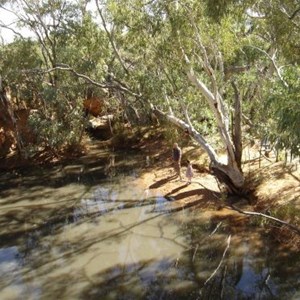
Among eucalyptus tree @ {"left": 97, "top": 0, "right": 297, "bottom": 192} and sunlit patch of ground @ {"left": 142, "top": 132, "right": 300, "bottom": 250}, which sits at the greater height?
eucalyptus tree @ {"left": 97, "top": 0, "right": 297, "bottom": 192}

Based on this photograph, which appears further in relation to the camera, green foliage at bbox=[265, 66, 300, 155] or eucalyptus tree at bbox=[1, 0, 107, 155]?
eucalyptus tree at bbox=[1, 0, 107, 155]

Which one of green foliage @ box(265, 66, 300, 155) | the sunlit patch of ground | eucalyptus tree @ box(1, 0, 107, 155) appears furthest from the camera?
eucalyptus tree @ box(1, 0, 107, 155)

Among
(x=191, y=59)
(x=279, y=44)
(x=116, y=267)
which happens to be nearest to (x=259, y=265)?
(x=116, y=267)

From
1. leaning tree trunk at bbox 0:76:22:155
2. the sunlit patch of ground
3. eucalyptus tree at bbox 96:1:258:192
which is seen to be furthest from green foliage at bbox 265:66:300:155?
leaning tree trunk at bbox 0:76:22:155

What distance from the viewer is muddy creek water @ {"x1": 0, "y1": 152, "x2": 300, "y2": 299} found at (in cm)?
915

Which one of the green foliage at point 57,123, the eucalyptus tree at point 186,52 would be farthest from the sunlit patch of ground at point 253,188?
the green foliage at point 57,123

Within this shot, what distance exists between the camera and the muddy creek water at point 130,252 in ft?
30.0

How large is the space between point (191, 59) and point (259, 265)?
7908 millimetres

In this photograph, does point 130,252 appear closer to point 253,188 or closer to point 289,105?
point 253,188

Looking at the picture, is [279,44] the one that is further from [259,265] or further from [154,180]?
[154,180]

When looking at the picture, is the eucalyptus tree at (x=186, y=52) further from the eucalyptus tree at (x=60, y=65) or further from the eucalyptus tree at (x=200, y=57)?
the eucalyptus tree at (x=60, y=65)

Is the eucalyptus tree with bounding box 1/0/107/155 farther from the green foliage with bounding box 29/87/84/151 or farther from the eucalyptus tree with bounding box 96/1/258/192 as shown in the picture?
the eucalyptus tree with bounding box 96/1/258/192

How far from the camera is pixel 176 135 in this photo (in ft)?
70.4

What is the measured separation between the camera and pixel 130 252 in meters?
11.0
